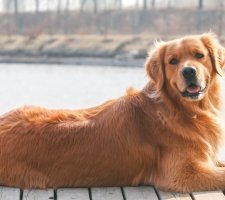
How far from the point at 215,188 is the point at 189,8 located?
38.9m

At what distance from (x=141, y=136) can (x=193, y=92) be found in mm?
530

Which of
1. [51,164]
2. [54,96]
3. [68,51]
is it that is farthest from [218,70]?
[68,51]

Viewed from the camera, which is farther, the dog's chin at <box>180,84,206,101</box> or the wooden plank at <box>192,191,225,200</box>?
the dog's chin at <box>180,84,206,101</box>

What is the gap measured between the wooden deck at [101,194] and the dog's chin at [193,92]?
729 mm

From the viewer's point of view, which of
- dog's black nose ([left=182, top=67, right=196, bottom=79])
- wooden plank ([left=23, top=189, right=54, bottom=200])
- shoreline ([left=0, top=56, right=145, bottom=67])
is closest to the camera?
wooden plank ([left=23, top=189, right=54, bottom=200])

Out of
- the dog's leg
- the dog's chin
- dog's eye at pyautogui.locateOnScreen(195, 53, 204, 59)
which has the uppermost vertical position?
dog's eye at pyautogui.locateOnScreen(195, 53, 204, 59)

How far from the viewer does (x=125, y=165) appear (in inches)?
163

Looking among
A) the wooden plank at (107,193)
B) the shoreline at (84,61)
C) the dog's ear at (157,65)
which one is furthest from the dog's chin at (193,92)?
the shoreline at (84,61)

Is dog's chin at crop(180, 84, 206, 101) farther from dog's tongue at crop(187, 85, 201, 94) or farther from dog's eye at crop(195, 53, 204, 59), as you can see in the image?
dog's eye at crop(195, 53, 204, 59)

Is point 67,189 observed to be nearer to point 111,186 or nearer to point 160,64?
point 111,186

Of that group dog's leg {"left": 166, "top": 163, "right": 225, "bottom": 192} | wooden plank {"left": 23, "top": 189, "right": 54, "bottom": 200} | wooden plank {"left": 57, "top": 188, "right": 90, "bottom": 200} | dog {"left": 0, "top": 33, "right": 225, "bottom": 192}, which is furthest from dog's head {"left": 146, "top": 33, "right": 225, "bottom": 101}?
wooden plank {"left": 23, "top": 189, "right": 54, "bottom": 200}

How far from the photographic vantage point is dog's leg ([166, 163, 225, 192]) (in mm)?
4031

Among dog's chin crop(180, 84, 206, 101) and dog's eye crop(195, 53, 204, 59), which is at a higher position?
dog's eye crop(195, 53, 204, 59)

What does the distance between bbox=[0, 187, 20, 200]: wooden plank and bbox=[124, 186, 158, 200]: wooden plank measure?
800mm
